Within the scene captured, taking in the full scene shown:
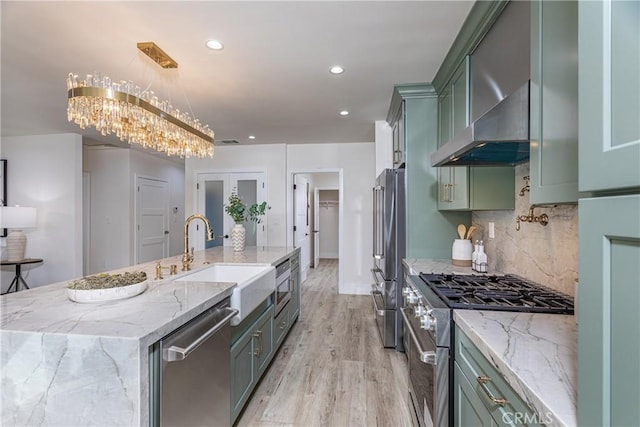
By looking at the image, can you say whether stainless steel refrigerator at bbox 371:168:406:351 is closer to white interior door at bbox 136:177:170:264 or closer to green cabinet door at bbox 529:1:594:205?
green cabinet door at bbox 529:1:594:205

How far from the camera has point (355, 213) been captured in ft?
16.6

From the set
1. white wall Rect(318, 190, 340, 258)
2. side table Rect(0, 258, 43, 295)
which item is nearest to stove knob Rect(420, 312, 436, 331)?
side table Rect(0, 258, 43, 295)

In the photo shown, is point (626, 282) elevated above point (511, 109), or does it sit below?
below

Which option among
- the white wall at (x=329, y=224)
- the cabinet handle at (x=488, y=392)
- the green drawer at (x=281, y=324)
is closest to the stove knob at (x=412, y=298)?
the cabinet handle at (x=488, y=392)

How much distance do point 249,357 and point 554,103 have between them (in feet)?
6.81

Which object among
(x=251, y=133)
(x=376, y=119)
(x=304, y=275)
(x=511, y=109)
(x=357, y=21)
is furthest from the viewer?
(x=304, y=275)

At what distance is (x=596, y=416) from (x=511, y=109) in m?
1.04

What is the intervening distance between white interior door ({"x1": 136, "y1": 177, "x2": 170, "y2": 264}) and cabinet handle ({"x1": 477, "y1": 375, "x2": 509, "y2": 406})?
602 cm

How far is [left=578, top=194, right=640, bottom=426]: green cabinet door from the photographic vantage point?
493mm

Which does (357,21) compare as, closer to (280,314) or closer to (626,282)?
(626,282)

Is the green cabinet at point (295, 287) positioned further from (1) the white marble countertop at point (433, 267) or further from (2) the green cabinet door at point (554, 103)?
(2) the green cabinet door at point (554, 103)

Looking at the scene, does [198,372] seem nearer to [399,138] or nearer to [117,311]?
[117,311]

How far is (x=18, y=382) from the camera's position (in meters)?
1.01

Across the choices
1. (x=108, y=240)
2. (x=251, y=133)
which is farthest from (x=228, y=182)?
(x=108, y=240)
